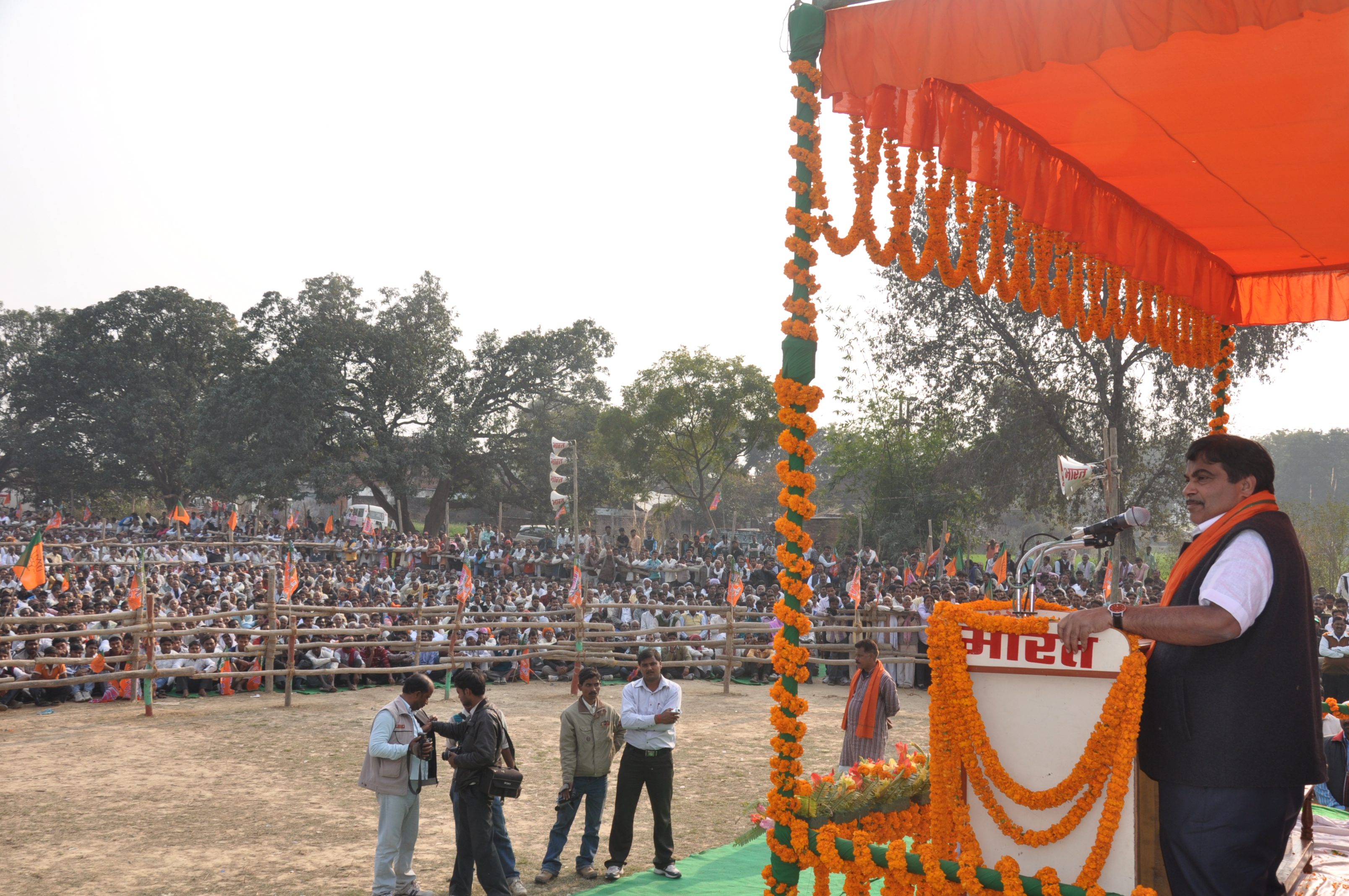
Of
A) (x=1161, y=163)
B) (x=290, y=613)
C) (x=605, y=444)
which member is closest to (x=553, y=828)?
(x=1161, y=163)

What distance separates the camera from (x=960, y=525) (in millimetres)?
29109

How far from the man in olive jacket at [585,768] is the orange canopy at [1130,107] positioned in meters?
4.74

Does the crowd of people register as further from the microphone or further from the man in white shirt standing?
the microphone

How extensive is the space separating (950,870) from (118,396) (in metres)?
49.6

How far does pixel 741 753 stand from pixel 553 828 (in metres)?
5.20

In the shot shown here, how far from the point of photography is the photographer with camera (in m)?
6.69

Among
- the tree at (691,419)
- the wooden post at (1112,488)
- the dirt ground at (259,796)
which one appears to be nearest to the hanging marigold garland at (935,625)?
the dirt ground at (259,796)

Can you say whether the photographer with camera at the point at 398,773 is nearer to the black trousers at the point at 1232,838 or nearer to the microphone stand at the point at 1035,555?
the microphone stand at the point at 1035,555

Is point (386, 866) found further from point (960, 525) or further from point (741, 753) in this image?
point (960, 525)

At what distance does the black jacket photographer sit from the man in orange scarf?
2.77m

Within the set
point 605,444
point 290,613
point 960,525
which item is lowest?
point 290,613

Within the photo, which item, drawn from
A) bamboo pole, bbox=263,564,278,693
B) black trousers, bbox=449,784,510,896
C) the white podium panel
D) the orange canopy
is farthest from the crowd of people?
the white podium panel

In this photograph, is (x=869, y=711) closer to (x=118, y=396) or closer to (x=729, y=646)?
(x=729, y=646)

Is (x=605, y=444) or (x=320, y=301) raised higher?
(x=320, y=301)
